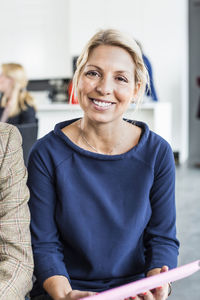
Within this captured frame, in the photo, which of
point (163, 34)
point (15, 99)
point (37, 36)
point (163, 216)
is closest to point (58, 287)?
point (163, 216)

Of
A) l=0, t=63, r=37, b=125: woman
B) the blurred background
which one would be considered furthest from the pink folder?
the blurred background

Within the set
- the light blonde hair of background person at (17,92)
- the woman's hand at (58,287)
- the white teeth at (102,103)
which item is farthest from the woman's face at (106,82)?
the light blonde hair of background person at (17,92)

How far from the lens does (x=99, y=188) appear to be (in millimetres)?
1113

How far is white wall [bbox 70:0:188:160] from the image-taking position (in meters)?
6.29

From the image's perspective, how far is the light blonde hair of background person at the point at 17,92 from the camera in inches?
144

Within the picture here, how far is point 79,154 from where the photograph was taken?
1.13m

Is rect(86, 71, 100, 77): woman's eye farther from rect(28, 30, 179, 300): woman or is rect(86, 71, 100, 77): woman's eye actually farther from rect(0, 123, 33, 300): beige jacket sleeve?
rect(0, 123, 33, 300): beige jacket sleeve

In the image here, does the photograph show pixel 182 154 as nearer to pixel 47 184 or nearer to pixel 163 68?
pixel 163 68

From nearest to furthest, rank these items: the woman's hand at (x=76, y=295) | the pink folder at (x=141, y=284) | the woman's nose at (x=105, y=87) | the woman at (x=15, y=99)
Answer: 1. the pink folder at (x=141, y=284)
2. the woman's hand at (x=76, y=295)
3. the woman's nose at (x=105, y=87)
4. the woman at (x=15, y=99)

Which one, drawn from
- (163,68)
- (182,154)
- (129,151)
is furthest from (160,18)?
(129,151)

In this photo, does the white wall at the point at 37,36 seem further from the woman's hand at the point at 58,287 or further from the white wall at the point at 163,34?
the woman's hand at the point at 58,287

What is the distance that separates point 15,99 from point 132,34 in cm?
326

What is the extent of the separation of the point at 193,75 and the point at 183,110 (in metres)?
0.76

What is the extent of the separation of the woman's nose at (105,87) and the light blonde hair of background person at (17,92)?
2.59 meters
